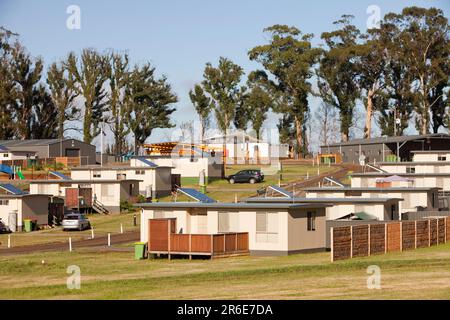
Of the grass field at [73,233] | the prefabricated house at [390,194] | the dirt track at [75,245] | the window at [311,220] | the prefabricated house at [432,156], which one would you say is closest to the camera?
Result: the window at [311,220]

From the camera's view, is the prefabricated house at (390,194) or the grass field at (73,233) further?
the prefabricated house at (390,194)

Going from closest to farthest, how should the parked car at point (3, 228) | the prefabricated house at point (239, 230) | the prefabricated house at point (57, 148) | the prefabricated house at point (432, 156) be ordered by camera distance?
the prefabricated house at point (239, 230) → the parked car at point (3, 228) → the prefabricated house at point (432, 156) → the prefabricated house at point (57, 148)

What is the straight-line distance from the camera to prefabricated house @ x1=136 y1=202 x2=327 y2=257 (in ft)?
164

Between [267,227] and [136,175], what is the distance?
46.4 m

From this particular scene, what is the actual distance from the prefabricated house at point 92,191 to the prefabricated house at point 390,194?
23332mm

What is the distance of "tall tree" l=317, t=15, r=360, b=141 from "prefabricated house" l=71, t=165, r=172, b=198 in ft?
197

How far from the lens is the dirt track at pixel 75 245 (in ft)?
194

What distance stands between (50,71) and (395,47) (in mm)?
56725

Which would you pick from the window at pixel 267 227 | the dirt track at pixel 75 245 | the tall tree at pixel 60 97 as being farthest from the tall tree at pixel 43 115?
the window at pixel 267 227

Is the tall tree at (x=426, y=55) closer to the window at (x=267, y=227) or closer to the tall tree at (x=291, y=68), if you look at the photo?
the tall tree at (x=291, y=68)

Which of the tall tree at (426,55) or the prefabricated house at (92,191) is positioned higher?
the tall tree at (426,55)

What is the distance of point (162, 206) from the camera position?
54.0m

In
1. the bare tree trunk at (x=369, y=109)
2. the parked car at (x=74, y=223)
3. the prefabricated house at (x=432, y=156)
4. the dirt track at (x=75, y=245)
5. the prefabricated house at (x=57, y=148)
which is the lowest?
the dirt track at (x=75, y=245)
